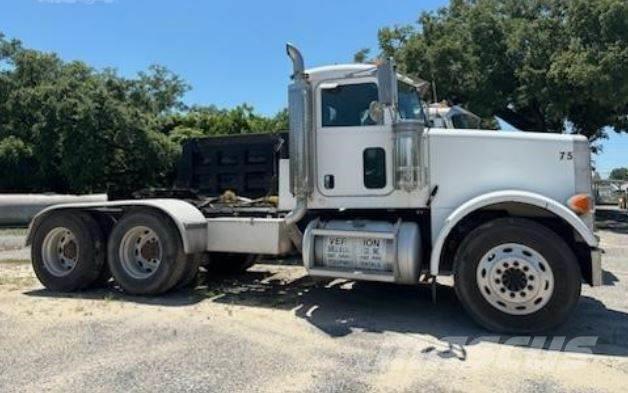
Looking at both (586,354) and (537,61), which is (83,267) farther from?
(537,61)

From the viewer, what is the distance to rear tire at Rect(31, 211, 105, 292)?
849 centimetres

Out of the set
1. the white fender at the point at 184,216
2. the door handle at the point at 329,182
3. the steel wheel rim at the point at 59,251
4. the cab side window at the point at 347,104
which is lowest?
the steel wheel rim at the point at 59,251

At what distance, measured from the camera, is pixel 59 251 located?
29.2 ft

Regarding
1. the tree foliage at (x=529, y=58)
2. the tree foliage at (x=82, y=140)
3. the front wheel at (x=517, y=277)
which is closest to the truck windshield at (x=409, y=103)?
the front wheel at (x=517, y=277)

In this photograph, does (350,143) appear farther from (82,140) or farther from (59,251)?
(82,140)

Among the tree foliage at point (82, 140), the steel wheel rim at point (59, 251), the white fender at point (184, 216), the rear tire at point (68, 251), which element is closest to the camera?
the white fender at point (184, 216)

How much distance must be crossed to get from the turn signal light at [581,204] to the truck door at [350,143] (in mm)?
1971

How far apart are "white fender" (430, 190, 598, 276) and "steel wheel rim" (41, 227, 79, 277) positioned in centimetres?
515

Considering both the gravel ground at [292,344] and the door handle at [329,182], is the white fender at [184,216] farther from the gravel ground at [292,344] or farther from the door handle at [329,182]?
the door handle at [329,182]

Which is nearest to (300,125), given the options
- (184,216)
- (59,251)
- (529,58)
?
(184,216)

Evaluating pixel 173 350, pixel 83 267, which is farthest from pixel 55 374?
pixel 83 267

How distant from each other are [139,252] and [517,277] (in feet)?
16.3

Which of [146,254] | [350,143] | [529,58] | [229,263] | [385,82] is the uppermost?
[529,58]

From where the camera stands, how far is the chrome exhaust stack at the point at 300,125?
744 cm
